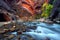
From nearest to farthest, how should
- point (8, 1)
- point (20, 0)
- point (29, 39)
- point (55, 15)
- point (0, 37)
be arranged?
point (29, 39) → point (0, 37) → point (55, 15) → point (8, 1) → point (20, 0)

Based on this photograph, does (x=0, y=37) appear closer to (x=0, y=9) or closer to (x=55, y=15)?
(x=55, y=15)

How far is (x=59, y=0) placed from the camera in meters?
19.4

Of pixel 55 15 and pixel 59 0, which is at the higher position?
pixel 59 0

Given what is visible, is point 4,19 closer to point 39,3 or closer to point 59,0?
point 59,0

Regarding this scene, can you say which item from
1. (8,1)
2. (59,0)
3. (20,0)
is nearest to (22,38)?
(59,0)

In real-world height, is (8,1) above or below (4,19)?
above

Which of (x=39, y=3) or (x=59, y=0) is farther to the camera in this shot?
(x=39, y=3)

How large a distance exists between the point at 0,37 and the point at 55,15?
10891mm

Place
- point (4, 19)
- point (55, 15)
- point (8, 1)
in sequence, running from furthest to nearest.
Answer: point (8, 1) < point (4, 19) < point (55, 15)

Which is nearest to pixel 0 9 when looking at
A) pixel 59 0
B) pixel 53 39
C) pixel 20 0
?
pixel 59 0

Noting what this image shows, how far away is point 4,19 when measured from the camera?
21.2 metres

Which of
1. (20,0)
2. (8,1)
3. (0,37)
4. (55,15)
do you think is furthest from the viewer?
(20,0)

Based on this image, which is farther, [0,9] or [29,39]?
[0,9]

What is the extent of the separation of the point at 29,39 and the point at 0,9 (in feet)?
48.1
